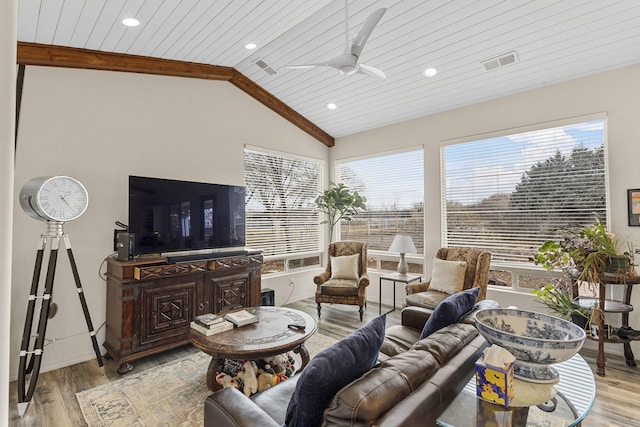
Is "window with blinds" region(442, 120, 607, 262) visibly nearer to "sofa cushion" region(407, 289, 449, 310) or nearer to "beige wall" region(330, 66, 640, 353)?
"beige wall" region(330, 66, 640, 353)

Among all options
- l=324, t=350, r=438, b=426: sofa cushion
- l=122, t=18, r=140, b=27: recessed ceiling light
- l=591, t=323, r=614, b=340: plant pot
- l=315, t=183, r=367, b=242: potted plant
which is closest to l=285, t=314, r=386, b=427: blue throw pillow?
l=324, t=350, r=438, b=426: sofa cushion

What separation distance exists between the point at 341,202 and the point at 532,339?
422 centimetres

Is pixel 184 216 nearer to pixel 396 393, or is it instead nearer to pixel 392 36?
pixel 392 36

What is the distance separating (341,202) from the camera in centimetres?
538

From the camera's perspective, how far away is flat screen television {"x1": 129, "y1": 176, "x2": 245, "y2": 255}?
11.0ft

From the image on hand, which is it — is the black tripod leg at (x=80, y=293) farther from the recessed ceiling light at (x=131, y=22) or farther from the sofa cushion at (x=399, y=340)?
the sofa cushion at (x=399, y=340)

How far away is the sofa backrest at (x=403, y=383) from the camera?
1057 mm

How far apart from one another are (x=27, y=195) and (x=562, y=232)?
5.31m

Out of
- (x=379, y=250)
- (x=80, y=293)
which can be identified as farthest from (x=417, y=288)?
(x=80, y=293)

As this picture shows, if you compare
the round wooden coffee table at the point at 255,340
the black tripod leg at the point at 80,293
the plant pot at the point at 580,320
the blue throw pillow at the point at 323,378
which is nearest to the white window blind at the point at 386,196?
the plant pot at the point at 580,320

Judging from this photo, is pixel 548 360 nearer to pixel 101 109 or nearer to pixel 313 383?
pixel 313 383

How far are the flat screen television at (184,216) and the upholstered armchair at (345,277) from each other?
4.35 feet

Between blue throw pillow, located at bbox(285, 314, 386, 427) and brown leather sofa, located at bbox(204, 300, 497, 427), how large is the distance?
54 millimetres

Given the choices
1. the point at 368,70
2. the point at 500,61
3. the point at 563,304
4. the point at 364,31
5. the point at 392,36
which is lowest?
the point at 563,304
